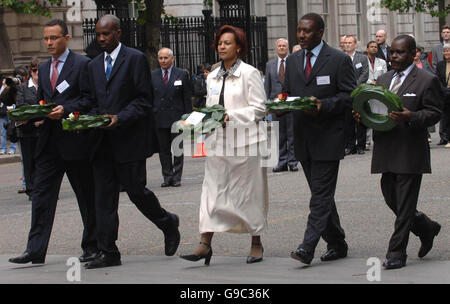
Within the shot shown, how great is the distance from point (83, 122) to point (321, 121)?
1.86 m

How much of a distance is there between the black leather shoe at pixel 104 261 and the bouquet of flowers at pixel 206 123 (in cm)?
119

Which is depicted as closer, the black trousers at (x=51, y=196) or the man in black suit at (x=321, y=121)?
the man in black suit at (x=321, y=121)

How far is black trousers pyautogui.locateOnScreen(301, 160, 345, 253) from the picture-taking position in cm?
831

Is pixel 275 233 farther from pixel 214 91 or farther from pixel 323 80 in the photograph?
pixel 323 80

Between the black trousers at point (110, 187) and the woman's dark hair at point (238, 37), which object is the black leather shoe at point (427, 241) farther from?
the black trousers at point (110, 187)

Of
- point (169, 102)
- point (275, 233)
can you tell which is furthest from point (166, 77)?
point (275, 233)

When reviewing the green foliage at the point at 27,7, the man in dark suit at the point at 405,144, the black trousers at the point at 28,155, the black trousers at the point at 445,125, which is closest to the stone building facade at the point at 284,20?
the green foliage at the point at 27,7

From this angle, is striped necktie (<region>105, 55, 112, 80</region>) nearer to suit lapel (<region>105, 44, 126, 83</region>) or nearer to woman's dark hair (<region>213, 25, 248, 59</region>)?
suit lapel (<region>105, 44, 126, 83</region>)

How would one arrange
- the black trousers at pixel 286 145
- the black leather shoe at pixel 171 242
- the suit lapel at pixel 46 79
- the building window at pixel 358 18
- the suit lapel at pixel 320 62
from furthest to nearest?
the building window at pixel 358 18, the black trousers at pixel 286 145, the black leather shoe at pixel 171 242, the suit lapel at pixel 46 79, the suit lapel at pixel 320 62

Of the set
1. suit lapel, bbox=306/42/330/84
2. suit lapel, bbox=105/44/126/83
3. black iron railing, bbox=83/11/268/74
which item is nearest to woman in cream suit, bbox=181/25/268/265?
suit lapel, bbox=306/42/330/84

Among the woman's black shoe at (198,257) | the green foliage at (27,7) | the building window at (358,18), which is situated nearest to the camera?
the woman's black shoe at (198,257)

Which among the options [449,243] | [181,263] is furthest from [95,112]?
[449,243]

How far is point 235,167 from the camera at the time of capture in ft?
28.6

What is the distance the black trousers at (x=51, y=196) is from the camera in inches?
356
